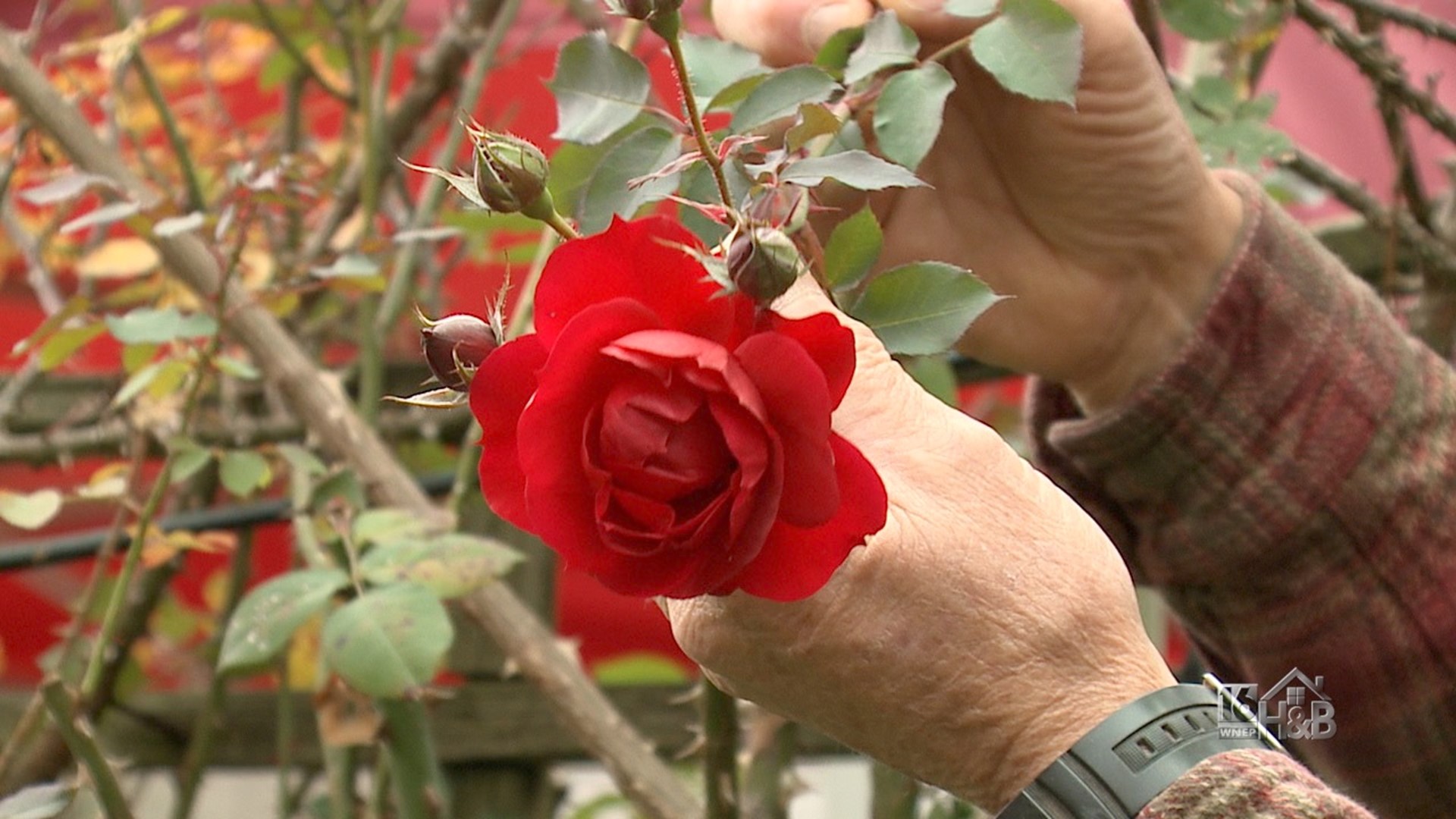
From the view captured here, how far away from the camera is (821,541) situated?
0.38m

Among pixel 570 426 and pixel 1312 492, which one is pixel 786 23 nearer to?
pixel 570 426

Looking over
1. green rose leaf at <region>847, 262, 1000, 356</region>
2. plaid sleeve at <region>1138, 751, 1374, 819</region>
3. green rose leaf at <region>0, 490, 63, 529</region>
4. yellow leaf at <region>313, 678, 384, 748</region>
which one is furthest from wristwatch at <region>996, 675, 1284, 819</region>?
green rose leaf at <region>0, 490, 63, 529</region>

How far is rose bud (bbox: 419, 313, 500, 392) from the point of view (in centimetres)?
39

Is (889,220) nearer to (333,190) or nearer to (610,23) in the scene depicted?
(333,190)

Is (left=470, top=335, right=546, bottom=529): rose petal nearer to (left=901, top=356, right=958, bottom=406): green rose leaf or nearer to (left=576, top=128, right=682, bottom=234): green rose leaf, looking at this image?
(left=576, top=128, right=682, bottom=234): green rose leaf

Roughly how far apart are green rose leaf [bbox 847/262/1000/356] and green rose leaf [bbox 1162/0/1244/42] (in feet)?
1.23

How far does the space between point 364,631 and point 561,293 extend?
15.1 inches

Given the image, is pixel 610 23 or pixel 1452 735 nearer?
pixel 1452 735

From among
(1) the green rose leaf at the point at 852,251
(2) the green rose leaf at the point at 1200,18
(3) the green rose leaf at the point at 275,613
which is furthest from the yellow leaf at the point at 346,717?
(2) the green rose leaf at the point at 1200,18

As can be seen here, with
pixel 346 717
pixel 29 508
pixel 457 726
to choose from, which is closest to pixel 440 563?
pixel 346 717

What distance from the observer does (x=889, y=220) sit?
812 millimetres

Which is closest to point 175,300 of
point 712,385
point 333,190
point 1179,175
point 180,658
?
point 333,190

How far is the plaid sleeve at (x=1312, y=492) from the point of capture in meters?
0.87

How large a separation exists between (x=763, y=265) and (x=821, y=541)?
8cm
